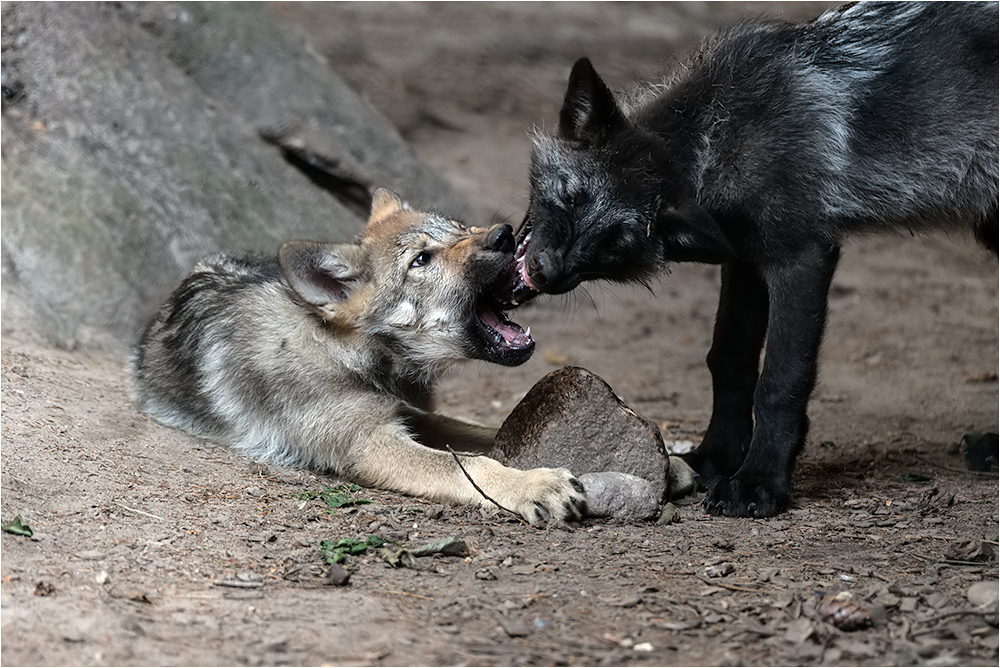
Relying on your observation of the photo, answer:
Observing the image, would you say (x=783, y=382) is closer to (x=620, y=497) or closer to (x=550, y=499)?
(x=620, y=497)

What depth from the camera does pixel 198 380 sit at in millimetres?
5098

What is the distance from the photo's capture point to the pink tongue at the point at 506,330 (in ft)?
15.4

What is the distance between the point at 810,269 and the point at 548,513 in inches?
65.3

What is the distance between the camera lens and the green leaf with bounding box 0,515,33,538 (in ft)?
11.2

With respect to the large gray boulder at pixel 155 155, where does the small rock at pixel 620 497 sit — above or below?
below

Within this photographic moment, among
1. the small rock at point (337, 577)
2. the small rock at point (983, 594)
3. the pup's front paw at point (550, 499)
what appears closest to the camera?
the small rock at point (983, 594)

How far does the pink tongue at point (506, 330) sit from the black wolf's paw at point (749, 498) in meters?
1.19

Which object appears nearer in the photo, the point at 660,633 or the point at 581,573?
the point at 660,633

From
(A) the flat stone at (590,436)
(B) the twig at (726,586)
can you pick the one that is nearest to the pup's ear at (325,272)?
(A) the flat stone at (590,436)

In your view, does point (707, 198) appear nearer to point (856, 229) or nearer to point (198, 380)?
point (856, 229)

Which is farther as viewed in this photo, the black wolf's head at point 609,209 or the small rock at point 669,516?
the black wolf's head at point 609,209

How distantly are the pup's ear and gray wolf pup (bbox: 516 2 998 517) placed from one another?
33.8 inches

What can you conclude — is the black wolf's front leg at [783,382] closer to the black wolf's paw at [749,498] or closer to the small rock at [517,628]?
the black wolf's paw at [749,498]

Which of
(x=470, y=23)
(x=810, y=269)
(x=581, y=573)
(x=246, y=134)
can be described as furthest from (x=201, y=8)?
(x=581, y=573)
